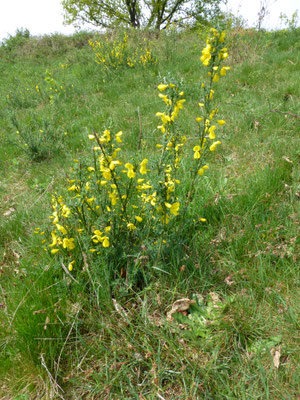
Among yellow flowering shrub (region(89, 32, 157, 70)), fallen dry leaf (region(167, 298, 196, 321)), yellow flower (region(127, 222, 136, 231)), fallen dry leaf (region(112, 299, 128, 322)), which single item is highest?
yellow flowering shrub (region(89, 32, 157, 70))

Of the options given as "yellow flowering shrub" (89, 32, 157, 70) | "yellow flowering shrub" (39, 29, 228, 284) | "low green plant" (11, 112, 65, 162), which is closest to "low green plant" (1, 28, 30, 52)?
"yellow flowering shrub" (89, 32, 157, 70)

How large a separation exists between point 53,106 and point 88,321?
194 inches

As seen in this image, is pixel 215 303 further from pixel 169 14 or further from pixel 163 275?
pixel 169 14

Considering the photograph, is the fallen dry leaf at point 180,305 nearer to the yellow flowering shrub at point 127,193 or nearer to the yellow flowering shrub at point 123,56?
the yellow flowering shrub at point 127,193

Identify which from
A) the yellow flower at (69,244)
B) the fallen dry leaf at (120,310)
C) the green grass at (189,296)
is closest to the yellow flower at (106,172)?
the green grass at (189,296)

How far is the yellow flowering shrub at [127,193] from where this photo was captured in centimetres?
140

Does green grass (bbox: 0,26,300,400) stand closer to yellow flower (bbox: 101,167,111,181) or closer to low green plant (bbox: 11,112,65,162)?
yellow flower (bbox: 101,167,111,181)

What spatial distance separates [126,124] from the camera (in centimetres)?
407

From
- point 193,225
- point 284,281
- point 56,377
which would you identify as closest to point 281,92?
point 193,225

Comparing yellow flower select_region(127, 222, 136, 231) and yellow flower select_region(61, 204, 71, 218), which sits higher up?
yellow flower select_region(61, 204, 71, 218)

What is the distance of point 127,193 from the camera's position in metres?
1.60

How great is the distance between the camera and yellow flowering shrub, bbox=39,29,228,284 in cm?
140

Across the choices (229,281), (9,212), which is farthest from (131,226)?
(9,212)

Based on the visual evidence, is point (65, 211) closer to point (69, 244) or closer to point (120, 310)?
point (69, 244)
